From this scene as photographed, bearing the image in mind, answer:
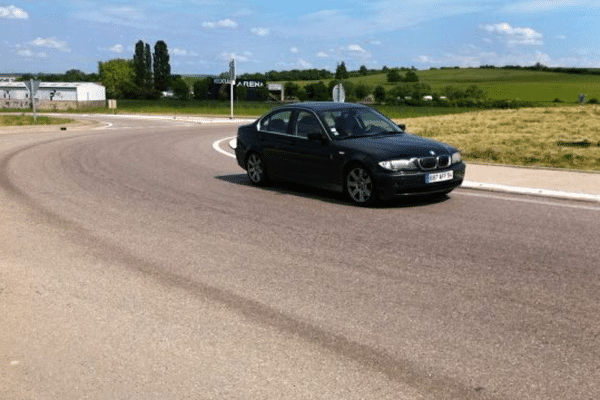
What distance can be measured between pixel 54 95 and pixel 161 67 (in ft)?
122

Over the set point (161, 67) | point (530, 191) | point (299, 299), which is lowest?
point (299, 299)

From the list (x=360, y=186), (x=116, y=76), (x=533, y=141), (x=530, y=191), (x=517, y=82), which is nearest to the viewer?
(x=360, y=186)

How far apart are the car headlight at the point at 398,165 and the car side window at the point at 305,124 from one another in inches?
61.9

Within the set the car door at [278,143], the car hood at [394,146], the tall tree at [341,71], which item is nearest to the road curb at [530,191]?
the car hood at [394,146]

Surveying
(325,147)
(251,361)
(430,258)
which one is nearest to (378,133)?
(325,147)

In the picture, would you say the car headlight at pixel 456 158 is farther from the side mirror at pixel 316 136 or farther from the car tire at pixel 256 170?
the car tire at pixel 256 170

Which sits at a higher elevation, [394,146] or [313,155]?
[394,146]

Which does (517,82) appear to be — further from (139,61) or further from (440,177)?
(440,177)

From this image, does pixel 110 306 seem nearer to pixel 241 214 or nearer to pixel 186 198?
pixel 241 214

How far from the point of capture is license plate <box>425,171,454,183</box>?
945cm

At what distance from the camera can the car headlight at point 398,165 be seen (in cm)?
930

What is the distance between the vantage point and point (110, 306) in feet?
17.0

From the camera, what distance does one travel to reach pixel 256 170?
11.7 metres

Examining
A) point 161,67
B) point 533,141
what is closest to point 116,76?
point 161,67
